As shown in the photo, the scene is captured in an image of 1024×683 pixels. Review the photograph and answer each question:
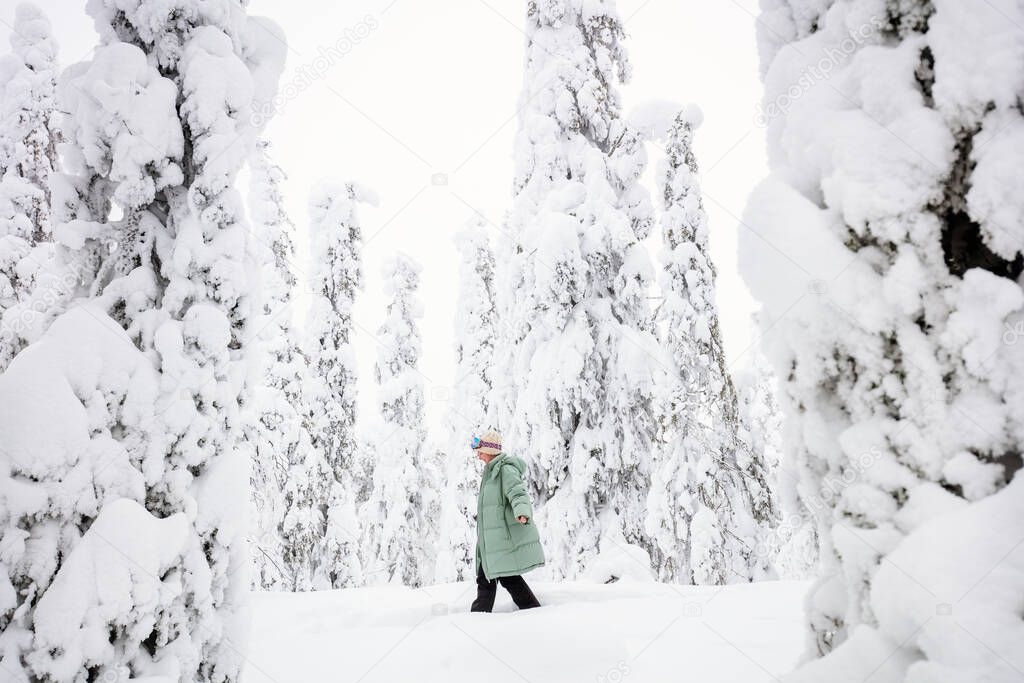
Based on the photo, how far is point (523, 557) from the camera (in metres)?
4.55

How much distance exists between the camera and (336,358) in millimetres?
16266

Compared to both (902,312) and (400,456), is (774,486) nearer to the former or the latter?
(400,456)

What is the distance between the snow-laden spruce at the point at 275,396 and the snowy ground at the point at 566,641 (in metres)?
10.4

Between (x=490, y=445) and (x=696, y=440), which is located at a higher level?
(x=490, y=445)

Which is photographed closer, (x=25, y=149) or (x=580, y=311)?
(x=580, y=311)

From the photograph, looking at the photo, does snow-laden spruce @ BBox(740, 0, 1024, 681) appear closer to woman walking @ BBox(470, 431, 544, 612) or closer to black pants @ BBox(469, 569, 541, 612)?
woman walking @ BBox(470, 431, 544, 612)

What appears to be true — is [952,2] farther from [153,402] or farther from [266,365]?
[266,365]

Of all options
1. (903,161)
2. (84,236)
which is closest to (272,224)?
(84,236)

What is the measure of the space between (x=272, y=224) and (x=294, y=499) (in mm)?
7775

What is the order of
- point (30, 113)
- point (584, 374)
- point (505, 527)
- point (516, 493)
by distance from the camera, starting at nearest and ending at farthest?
1. point (516, 493)
2. point (505, 527)
3. point (584, 374)
4. point (30, 113)

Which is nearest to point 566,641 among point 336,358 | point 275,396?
point 275,396

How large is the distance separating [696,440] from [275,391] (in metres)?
11.0

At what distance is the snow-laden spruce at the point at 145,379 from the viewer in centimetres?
296

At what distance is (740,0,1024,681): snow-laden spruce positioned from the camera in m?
1.36
